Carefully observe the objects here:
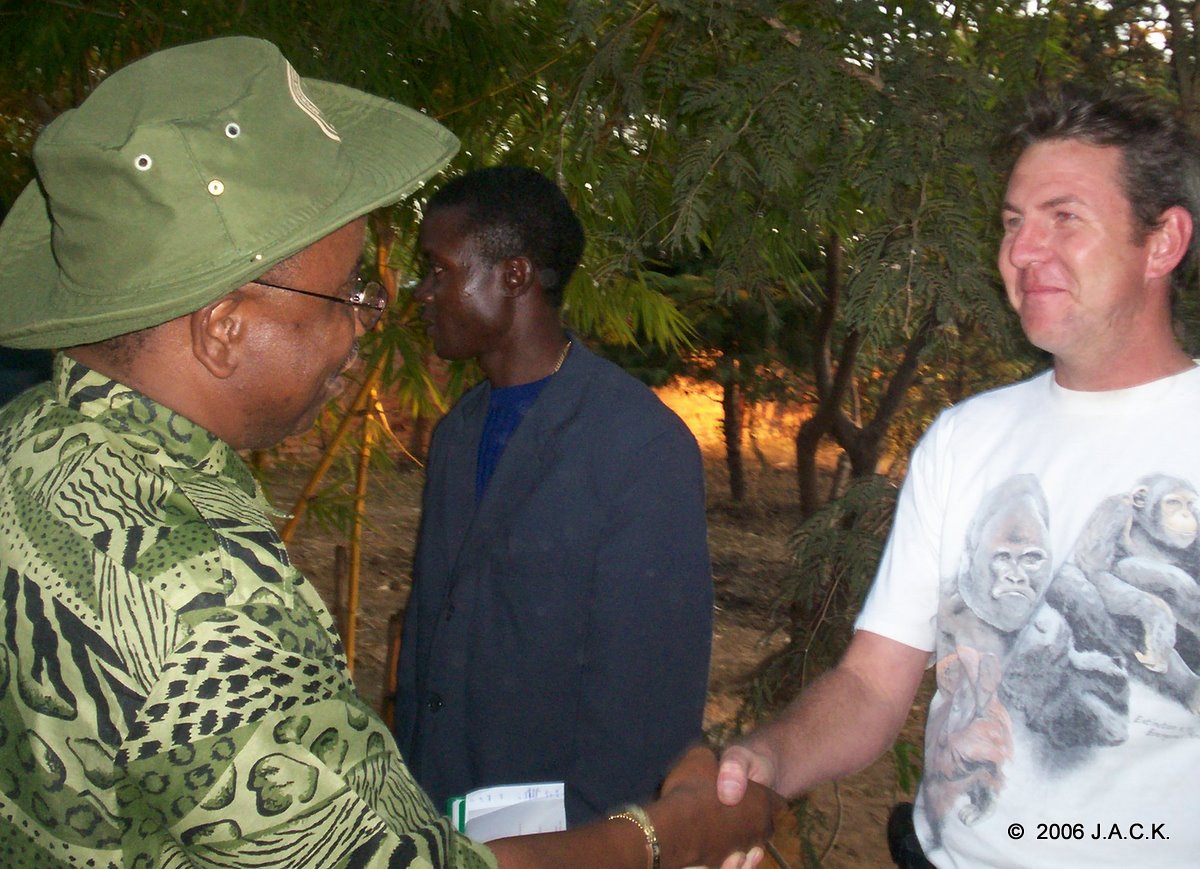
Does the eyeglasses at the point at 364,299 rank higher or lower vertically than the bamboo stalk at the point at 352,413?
higher

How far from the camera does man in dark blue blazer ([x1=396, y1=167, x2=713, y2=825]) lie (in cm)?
205

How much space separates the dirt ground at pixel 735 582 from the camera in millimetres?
4293

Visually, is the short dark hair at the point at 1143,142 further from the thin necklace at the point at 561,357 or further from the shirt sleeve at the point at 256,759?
the shirt sleeve at the point at 256,759

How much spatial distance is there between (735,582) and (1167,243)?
5386mm

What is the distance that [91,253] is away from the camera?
43.5 inches

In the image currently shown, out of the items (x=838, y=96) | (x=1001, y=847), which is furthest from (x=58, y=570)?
(x=838, y=96)

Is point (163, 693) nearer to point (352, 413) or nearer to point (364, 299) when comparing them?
point (364, 299)

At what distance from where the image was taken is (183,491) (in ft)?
3.55

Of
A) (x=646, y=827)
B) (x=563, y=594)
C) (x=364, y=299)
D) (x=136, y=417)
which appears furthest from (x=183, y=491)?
(x=563, y=594)

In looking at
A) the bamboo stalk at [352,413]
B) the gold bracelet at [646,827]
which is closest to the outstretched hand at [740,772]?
the gold bracelet at [646,827]

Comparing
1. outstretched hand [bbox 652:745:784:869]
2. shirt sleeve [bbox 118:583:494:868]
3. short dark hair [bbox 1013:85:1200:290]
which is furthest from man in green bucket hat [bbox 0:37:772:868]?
short dark hair [bbox 1013:85:1200:290]

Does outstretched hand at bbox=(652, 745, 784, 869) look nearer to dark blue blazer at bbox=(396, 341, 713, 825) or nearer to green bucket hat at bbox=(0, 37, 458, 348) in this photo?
dark blue blazer at bbox=(396, 341, 713, 825)

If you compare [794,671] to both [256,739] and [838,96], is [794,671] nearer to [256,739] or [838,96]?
[838,96]

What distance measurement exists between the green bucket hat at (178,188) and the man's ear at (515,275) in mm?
1164
